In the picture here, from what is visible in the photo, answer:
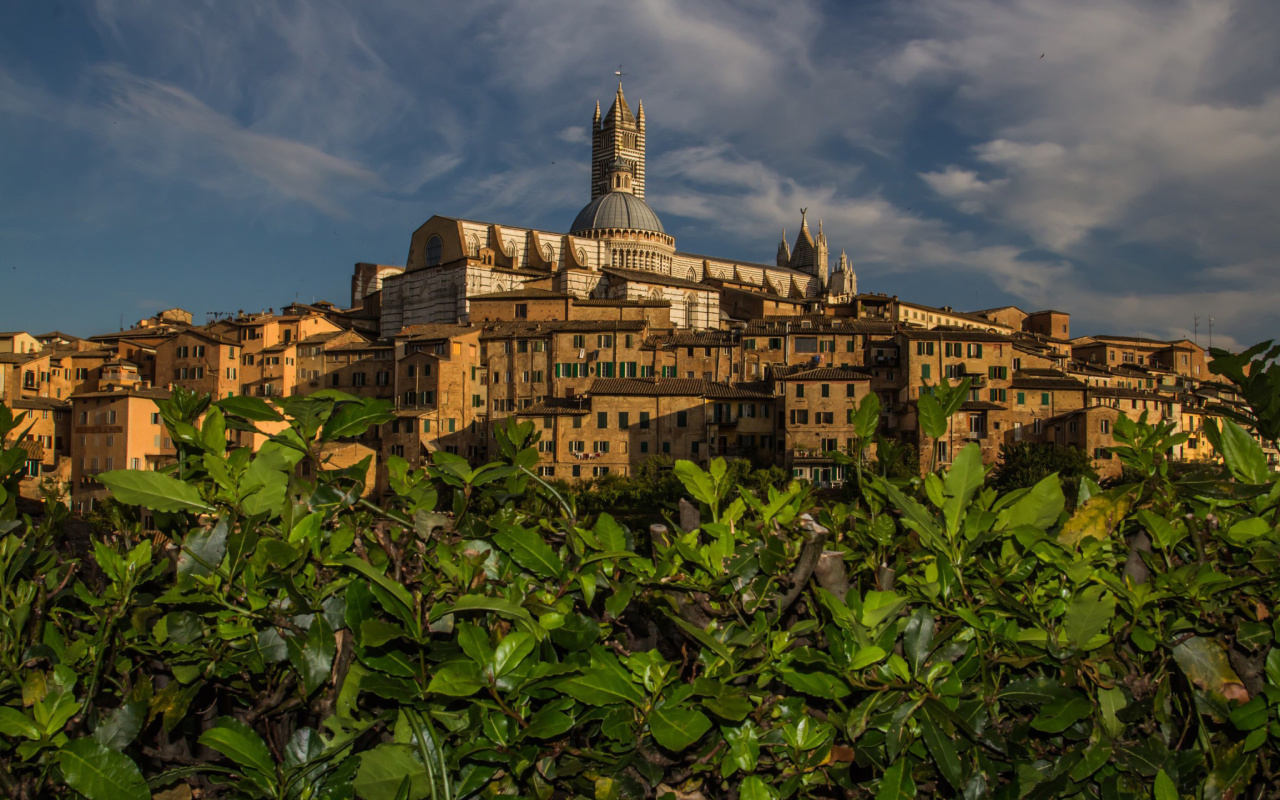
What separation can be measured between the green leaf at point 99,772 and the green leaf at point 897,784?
1.85m

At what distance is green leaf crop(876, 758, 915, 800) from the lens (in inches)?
88.0

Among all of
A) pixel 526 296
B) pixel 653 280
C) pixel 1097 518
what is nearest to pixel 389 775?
pixel 1097 518

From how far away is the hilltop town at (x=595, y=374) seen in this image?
159ft

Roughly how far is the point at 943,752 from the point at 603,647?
3.02ft

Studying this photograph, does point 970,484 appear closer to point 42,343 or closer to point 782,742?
point 782,742

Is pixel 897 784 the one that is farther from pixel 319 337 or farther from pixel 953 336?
pixel 319 337

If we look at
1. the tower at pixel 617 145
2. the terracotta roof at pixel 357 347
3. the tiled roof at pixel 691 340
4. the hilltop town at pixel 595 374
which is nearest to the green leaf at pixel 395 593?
the hilltop town at pixel 595 374

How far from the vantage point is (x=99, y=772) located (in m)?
2.12

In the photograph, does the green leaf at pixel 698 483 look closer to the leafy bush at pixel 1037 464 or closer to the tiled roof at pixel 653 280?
the leafy bush at pixel 1037 464

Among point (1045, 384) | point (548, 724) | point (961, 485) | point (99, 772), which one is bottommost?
point (99, 772)

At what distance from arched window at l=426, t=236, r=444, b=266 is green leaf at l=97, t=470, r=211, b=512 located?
250 ft

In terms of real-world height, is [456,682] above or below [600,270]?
below

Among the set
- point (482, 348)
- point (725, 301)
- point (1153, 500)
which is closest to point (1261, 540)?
point (1153, 500)

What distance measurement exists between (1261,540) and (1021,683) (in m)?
0.87
